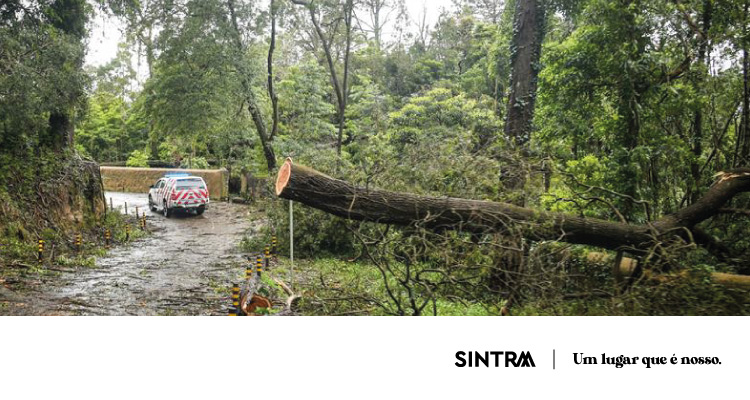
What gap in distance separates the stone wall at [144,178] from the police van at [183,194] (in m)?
0.31

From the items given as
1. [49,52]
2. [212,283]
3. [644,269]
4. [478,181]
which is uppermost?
[49,52]

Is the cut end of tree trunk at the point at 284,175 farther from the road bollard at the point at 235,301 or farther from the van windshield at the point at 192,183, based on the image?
the van windshield at the point at 192,183

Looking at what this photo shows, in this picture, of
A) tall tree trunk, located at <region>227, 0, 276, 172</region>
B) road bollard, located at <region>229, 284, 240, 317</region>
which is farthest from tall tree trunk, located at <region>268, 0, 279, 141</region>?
road bollard, located at <region>229, 284, 240, 317</region>

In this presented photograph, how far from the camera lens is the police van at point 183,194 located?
523 inches

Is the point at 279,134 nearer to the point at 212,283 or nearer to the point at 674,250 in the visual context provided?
the point at 212,283

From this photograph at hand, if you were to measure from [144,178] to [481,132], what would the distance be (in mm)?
10581

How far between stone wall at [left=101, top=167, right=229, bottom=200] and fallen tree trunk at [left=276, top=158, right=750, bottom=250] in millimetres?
9038

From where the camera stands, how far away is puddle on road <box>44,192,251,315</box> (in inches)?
235

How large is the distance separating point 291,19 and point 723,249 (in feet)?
33.4

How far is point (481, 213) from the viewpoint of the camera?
208 inches

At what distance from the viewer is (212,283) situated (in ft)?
23.6

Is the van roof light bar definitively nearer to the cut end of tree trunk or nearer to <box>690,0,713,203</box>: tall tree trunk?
the cut end of tree trunk
